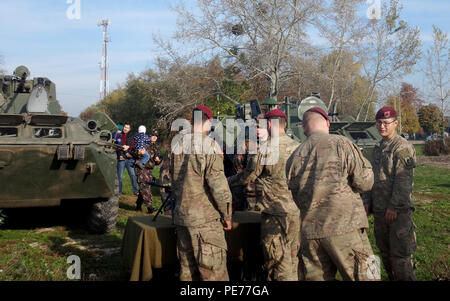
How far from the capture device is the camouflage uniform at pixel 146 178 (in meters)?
8.68

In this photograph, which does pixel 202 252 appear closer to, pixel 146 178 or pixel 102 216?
pixel 102 216

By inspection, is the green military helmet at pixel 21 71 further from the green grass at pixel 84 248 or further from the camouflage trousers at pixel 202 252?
the camouflage trousers at pixel 202 252

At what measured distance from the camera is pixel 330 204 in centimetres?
337

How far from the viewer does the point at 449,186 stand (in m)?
12.9

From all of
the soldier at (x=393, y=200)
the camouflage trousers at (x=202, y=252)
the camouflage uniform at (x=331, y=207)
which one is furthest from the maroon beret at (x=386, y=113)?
the camouflage trousers at (x=202, y=252)

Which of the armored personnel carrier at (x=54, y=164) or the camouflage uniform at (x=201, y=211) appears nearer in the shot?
the camouflage uniform at (x=201, y=211)

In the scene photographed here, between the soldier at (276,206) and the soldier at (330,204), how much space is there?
24.8 inches

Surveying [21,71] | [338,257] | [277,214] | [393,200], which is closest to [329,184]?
[338,257]

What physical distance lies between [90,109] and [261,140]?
48.4 metres

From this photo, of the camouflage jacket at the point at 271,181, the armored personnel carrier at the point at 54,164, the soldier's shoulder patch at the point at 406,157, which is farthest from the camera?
the armored personnel carrier at the point at 54,164

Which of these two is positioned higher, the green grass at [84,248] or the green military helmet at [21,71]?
the green military helmet at [21,71]

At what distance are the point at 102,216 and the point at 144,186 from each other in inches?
63.1

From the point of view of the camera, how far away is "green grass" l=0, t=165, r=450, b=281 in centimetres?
506

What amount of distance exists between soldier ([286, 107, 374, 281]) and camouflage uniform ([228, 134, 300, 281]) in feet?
2.06
